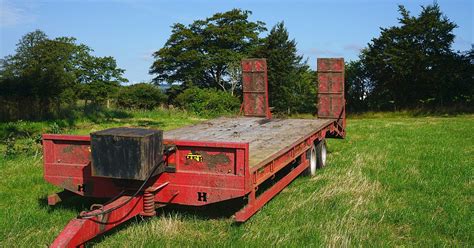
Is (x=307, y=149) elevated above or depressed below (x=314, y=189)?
above

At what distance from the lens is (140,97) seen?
50.6m

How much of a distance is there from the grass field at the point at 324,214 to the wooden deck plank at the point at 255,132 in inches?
29.0

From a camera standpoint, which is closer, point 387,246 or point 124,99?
point 387,246

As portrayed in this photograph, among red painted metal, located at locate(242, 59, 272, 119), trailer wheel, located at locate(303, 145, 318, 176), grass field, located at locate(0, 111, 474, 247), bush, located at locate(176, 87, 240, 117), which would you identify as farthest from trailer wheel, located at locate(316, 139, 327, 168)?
bush, located at locate(176, 87, 240, 117)

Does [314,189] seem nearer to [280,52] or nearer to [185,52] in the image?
[280,52]

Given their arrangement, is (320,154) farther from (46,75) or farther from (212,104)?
(212,104)

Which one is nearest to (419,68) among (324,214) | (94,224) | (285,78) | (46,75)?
→ (285,78)

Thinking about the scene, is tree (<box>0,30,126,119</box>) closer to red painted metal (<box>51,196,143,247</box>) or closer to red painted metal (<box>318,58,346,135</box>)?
red painted metal (<box>318,58,346,135</box>)

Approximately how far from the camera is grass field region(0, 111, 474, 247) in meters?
5.33

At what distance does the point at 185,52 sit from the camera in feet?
179

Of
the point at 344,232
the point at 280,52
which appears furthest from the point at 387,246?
the point at 280,52

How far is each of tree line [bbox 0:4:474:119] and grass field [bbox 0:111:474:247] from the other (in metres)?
16.7

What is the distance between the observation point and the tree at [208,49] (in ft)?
178

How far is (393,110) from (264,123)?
2644 centimetres
